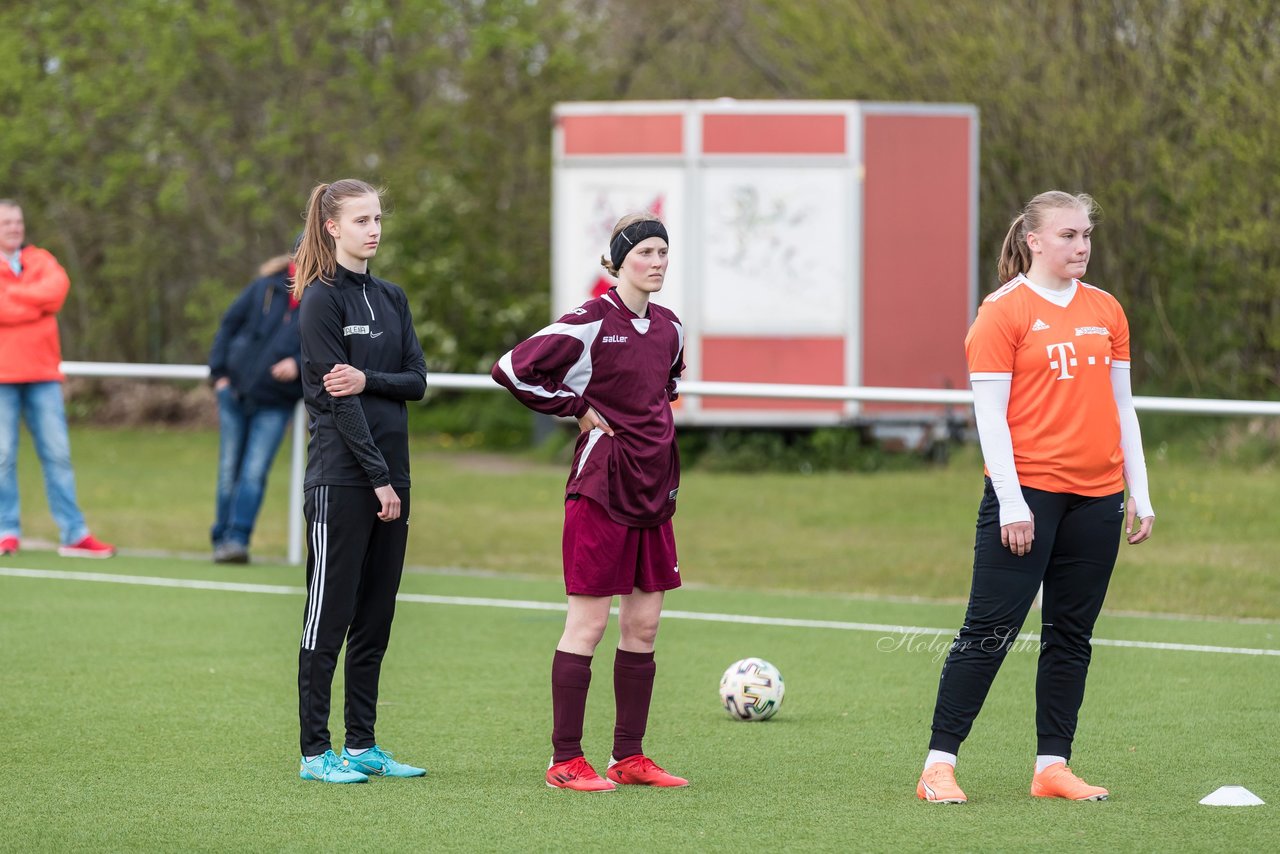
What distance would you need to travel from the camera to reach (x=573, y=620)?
5.51 m

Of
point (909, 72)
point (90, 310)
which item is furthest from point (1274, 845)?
point (90, 310)

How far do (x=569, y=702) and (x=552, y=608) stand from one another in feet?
13.6

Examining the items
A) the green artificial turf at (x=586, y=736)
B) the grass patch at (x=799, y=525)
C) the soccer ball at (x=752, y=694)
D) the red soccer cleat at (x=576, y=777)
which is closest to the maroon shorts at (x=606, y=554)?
the red soccer cleat at (x=576, y=777)

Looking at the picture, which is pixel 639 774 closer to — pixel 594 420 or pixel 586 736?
pixel 586 736

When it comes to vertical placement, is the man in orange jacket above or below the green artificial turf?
above

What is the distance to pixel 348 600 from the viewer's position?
5512mm

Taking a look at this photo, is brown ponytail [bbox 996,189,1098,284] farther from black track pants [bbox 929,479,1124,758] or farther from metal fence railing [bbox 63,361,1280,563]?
metal fence railing [bbox 63,361,1280,563]

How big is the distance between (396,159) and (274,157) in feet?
5.08

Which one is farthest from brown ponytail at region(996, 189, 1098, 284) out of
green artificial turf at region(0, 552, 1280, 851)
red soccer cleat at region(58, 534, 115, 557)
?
red soccer cleat at region(58, 534, 115, 557)

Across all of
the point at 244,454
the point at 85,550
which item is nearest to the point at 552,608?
the point at 244,454

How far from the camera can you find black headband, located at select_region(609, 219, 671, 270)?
5.41m

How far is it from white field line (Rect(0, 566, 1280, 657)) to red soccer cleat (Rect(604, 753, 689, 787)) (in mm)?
3401

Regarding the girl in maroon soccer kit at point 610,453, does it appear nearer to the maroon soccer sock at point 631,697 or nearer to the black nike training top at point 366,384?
the maroon soccer sock at point 631,697

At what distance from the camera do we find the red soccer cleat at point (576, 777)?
5453 millimetres
